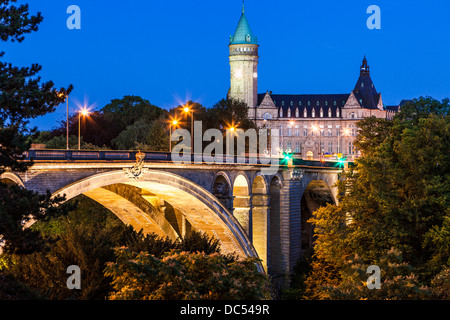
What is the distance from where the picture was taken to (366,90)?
18525 cm

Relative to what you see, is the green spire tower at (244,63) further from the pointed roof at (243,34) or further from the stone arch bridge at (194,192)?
the stone arch bridge at (194,192)

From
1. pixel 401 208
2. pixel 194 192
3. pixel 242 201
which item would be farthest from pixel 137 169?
pixel 401 208

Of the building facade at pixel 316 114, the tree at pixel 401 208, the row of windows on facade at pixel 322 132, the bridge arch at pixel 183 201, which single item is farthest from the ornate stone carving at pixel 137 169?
the row of windows on facade at pixel 322 132

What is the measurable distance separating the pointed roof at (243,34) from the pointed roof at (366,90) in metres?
38.5

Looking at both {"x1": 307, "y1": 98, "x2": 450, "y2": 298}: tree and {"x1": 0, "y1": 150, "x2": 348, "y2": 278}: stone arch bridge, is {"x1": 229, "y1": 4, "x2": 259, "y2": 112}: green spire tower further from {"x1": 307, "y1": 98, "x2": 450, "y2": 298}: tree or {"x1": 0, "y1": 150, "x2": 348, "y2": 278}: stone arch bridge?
{"x1": 307, "y1": 98, "x2": 450, "y2": 298}: tree

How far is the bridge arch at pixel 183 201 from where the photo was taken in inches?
1599

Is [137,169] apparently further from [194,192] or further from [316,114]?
[316,114]

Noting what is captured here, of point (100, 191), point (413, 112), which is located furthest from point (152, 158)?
point (413, 112)

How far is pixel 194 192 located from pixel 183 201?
6.21 feet

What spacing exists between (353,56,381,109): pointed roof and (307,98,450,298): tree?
138014 millimetres

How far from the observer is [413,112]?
6269 centimetres

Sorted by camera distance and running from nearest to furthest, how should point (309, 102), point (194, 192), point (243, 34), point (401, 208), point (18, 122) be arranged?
1. point (18, 122)
2. point (401, 208)
3. point (194, 192)
4. point (243, 34)
5. point (309, 102)

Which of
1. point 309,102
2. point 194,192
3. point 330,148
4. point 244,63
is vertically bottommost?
point 194,192
